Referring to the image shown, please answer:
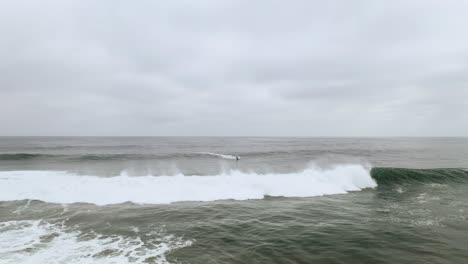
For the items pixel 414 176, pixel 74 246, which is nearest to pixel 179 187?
pixel 74 246

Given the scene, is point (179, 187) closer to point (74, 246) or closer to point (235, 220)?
point (235, 220)

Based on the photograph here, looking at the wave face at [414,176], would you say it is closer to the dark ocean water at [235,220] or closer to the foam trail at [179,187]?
the dark ocean water at [235,220]

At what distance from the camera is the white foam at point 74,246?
267 inches

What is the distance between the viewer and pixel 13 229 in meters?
8.97

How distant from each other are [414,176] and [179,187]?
1888cm

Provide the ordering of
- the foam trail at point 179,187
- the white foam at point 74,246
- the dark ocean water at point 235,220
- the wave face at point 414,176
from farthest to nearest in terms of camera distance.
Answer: the wave face at point 414,176
the foam trail at point 179,187
the dark ocean water at point 235,220
the white foam at point 74,246

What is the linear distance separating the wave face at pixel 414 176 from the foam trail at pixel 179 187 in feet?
3.24

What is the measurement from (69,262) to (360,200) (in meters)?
14.1

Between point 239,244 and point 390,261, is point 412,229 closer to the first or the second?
point 390,261

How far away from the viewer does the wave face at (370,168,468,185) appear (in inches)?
726

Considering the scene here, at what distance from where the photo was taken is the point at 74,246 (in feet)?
25.0

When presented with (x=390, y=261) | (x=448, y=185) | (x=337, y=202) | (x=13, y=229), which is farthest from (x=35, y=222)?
(x=448, y=185)

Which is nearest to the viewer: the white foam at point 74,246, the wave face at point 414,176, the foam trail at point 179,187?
the white foam at point 74,246

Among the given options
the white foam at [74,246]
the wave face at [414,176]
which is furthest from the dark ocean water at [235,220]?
the wave face at [414,176]
